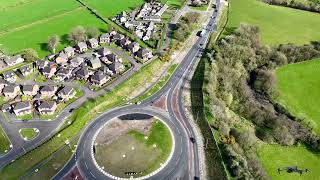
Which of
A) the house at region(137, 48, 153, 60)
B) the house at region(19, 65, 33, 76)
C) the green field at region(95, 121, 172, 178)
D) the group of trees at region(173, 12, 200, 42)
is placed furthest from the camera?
the group of trees at region(173, 12, 200, 42)

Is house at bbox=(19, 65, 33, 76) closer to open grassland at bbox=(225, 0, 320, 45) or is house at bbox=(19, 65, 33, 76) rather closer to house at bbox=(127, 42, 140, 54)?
house at bbox=(127, 42, 140, 54)

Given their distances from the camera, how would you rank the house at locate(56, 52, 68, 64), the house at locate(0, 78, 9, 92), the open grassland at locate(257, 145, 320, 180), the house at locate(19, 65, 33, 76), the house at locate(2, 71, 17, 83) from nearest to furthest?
the open grassland at locate(257, 145, 320, 180) < the house at locate(0, 78, 9, 92) < the house at locate(2, 71, 17, 83) < the house at locate(19, 65, 33, 76) < the house at locate(56, 52, 68, 64)

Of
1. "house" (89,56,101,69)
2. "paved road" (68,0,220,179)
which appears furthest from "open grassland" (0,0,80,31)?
"paved road" (68,0,220,179)

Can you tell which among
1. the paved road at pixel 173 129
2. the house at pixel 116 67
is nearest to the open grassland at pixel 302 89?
the paved road at pixel 173 129

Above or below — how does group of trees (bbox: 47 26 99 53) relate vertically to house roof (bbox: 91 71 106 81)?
above

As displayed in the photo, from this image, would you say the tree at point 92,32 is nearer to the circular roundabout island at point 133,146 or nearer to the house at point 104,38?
the house at point 104,38

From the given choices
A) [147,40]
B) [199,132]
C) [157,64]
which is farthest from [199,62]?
[199,132]
